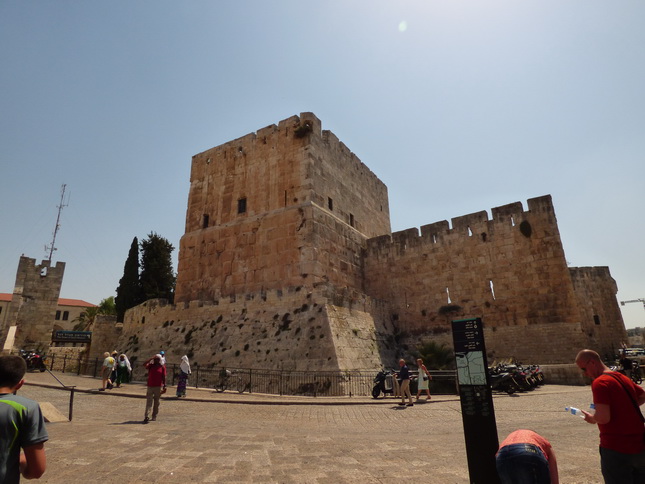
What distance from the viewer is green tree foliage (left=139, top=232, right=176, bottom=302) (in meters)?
34.2

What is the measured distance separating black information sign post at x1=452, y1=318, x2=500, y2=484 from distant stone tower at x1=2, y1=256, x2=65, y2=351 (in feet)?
116

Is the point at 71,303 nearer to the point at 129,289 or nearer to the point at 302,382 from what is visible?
the point at 129,289

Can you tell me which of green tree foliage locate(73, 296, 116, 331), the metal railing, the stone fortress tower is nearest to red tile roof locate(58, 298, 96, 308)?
green tree foliage locate(73, 296, 116, 331)

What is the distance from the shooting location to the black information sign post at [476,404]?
11.4 ft

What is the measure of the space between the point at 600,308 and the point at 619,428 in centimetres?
2589

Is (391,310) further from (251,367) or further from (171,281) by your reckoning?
(171,281)

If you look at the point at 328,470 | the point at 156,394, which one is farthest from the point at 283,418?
the point at 328,470

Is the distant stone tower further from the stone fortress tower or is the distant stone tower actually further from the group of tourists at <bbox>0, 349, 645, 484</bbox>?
the group of tourists at <bbox>0, 349, 645, 484</bbox>

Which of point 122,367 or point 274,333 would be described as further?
point 274,333

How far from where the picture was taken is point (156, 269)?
3491 centimetres

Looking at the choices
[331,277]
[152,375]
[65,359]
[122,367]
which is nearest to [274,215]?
[331,277]

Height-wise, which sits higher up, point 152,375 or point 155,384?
point 152,375

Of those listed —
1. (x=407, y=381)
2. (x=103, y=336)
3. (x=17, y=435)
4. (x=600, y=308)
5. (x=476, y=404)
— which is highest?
(x=600, y=308)

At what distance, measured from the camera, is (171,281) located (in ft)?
118
